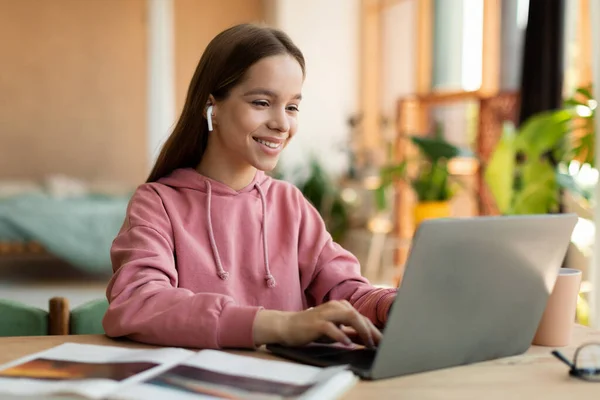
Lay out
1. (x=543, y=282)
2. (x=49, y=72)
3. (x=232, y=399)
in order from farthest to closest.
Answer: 1. (x=49, y=72)
2. (x=543, y=282)
3. (x=232, y=399)

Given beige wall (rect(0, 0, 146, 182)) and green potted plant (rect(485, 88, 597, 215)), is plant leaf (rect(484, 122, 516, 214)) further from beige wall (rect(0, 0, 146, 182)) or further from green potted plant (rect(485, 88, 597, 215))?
beige wall (rect(0, 0, 146, 182))

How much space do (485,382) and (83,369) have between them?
464 millimetres

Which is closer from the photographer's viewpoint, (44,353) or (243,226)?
(44,353)

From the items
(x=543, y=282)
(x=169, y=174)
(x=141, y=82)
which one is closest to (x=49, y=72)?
(x=141, y=82)

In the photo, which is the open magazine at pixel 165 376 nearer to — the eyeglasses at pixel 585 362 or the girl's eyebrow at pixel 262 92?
the eyeglasses at pixel 585 362

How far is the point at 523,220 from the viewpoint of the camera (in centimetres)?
91

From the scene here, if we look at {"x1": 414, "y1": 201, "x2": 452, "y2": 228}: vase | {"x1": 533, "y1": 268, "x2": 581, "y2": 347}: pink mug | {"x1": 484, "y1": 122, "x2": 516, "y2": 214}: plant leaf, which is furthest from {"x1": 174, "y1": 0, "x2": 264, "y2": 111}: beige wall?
{"x1": 533, "y1": 268, "x2": 581, "y2": 347}: pink mug

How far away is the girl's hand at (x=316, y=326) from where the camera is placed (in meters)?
0.97

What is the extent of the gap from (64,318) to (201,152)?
365 mm

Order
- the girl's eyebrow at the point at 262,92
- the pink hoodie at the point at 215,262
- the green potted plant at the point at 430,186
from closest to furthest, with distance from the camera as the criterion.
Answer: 1. the pink hoodie at the point at 215,262
2. the girl's eyebrow at the point at 262,92
3. the green potted plant at the point at 430,186

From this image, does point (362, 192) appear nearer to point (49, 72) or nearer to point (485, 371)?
point (49, 72)

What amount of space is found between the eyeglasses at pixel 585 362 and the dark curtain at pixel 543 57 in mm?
2751

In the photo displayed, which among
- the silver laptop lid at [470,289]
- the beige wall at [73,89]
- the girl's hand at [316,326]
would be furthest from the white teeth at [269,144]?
the beige wall at [73,89]

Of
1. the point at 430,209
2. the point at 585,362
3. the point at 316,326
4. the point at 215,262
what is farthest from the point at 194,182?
the point at 430,209
